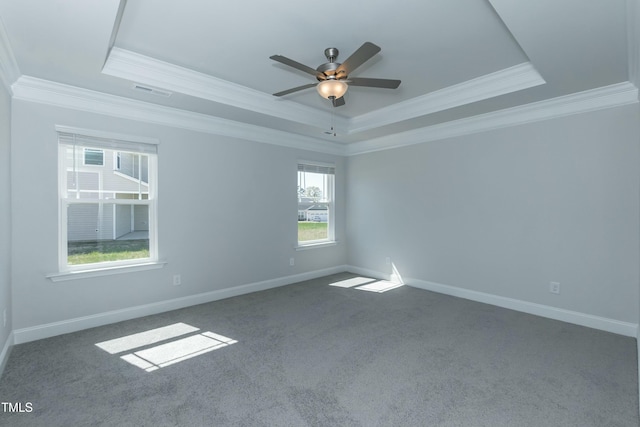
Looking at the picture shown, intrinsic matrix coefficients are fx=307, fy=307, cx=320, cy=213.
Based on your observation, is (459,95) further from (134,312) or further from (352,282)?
(134,312)

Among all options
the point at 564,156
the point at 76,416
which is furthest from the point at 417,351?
the point at 564,156

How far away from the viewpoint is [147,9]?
2.18 metres

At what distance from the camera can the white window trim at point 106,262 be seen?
3111mm

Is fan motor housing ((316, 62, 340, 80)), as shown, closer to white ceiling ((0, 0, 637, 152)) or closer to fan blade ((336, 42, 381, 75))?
fan blade ((336, 42, 381, 75))

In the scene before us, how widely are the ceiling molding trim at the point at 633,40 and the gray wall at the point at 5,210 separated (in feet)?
14.9

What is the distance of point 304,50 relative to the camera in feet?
9.05

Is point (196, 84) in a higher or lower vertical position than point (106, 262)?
higher

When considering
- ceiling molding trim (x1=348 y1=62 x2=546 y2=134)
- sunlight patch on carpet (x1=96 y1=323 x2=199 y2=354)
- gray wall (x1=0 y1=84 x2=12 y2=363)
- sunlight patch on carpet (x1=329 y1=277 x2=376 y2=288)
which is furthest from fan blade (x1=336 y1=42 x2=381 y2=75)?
sunlight patch on carpet (x1=329 y1=277 x2=376 y2=288)

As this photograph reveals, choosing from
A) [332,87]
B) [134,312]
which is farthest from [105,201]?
[332,87]

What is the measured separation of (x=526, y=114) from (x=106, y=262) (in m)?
5.16

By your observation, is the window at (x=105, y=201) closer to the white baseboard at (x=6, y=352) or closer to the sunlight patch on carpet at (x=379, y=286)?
the white baseboard at (x=6, y=352)

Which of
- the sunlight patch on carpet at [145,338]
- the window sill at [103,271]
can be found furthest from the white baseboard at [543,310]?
the window sill at [103,271]

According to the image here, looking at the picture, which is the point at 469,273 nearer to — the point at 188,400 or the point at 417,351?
the point at 417,351

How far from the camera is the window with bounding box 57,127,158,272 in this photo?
319 centimetres
